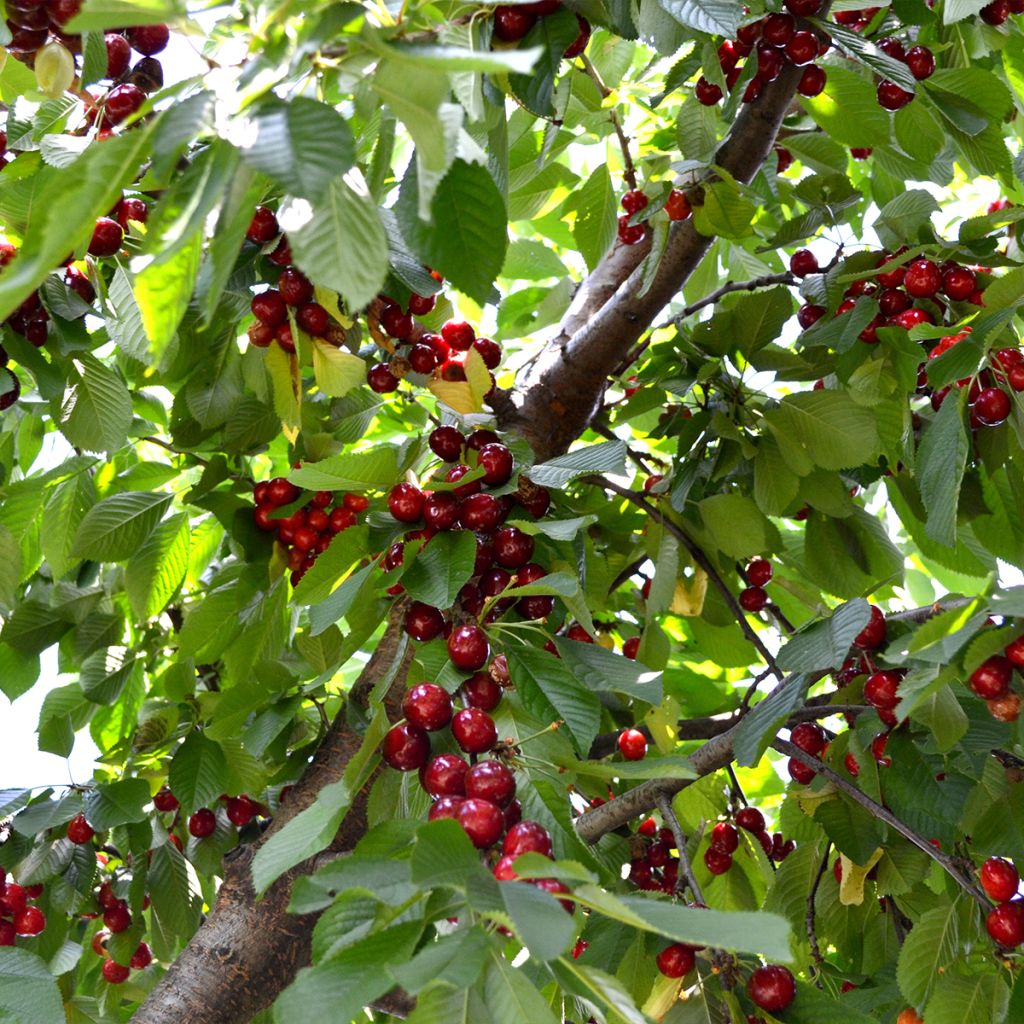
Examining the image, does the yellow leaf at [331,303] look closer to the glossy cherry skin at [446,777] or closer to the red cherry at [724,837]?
the glossy cherry skin at [446,777]

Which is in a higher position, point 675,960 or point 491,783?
point 491,783

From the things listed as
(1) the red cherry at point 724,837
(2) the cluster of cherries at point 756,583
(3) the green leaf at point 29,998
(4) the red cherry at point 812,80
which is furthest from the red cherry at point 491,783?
(2) the cluster of cherries at point 756,583

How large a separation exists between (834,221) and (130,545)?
125 cm

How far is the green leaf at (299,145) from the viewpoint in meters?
0.69

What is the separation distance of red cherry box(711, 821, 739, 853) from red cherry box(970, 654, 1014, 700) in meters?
0.73

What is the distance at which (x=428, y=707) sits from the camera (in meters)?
1.07

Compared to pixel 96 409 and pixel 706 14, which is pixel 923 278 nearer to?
pixel 706 14

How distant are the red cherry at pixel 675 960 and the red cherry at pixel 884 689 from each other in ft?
1.15

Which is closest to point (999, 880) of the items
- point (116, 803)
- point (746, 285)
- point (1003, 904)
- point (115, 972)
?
point (1003, 904)

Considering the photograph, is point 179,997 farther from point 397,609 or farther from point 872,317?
point 872,317

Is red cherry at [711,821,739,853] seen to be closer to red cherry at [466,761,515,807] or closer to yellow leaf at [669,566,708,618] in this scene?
yellow leaf at [669,566,708,618]

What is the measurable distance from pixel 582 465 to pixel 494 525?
13 cm

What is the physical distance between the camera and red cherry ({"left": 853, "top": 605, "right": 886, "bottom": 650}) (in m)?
1.38

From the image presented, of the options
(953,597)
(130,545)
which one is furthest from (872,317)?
(130,545)
